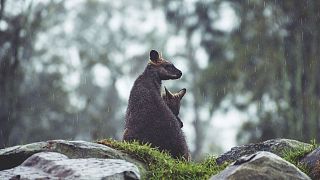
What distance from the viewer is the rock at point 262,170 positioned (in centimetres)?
635

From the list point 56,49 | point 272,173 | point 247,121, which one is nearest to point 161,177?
point 272,173

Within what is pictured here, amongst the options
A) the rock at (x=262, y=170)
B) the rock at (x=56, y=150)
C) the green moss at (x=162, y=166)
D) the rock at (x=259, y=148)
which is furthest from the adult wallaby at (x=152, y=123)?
the rock at (x=262, y=170)

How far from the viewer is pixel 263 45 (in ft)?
77.3

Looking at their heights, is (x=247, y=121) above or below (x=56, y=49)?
below

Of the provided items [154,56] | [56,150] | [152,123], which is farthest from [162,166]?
[154,56]

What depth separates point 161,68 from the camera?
33.2ft

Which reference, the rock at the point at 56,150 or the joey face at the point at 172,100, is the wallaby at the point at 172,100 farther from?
the rock at the point at 56,150

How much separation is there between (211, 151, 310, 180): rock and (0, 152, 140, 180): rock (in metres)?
1.05

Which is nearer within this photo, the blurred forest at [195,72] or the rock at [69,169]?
the rock at [69,169]

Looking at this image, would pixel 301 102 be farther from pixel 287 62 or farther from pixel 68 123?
pixel 68 123

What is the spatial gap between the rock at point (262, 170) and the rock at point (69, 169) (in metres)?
1.05

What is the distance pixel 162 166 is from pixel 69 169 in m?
1.96

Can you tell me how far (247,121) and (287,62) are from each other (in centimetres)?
267

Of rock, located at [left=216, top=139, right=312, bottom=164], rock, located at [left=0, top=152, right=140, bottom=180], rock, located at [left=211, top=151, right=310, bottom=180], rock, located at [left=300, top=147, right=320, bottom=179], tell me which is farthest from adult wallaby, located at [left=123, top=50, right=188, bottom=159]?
rock, located at [left=211, top=151, right=310, bottom=180]
